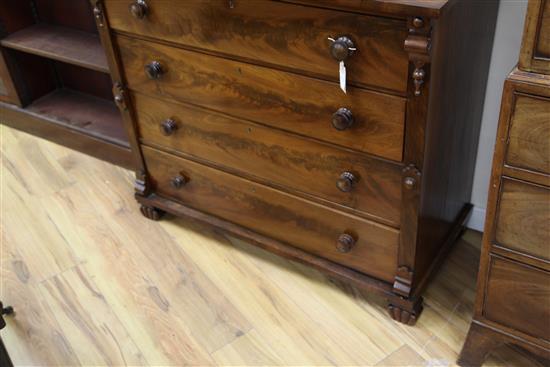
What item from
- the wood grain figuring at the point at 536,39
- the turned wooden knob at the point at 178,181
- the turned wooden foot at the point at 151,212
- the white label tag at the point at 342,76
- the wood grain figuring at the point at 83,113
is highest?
the wood grain figuring at the point at 536,39

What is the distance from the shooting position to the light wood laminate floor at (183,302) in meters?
1.55

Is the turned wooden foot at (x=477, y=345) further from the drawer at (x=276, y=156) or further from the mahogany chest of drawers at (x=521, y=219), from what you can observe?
the drawer at (x=276, y=156)

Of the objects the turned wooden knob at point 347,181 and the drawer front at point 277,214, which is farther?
the drawer front at point 277,214

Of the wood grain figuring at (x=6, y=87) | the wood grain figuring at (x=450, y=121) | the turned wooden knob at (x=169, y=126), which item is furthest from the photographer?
the wood grain figuring at (x=6, y=87)

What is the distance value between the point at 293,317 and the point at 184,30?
2.57ft

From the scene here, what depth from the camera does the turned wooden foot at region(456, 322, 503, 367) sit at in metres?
1.38

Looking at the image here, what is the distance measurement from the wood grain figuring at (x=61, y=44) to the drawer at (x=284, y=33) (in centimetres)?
51

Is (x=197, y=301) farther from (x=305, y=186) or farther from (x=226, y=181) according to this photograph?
(x=305, y=186)

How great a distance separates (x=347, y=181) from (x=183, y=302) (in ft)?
1.97

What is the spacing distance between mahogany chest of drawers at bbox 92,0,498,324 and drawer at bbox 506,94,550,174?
19cm

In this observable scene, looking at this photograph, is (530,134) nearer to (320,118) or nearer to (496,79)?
(320,118)

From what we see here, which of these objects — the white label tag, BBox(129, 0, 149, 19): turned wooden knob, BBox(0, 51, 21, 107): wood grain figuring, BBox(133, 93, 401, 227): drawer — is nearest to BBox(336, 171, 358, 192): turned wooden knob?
BBox(133, 93, 401, 227): drawer

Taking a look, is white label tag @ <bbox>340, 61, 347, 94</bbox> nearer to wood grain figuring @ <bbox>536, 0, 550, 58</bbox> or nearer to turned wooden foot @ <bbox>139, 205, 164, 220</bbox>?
wood grain figuring @ <bbox>536, 0, 550, 58</bbox>

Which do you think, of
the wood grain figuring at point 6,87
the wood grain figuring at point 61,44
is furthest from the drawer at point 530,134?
the wood grain figuring at point 6,87
